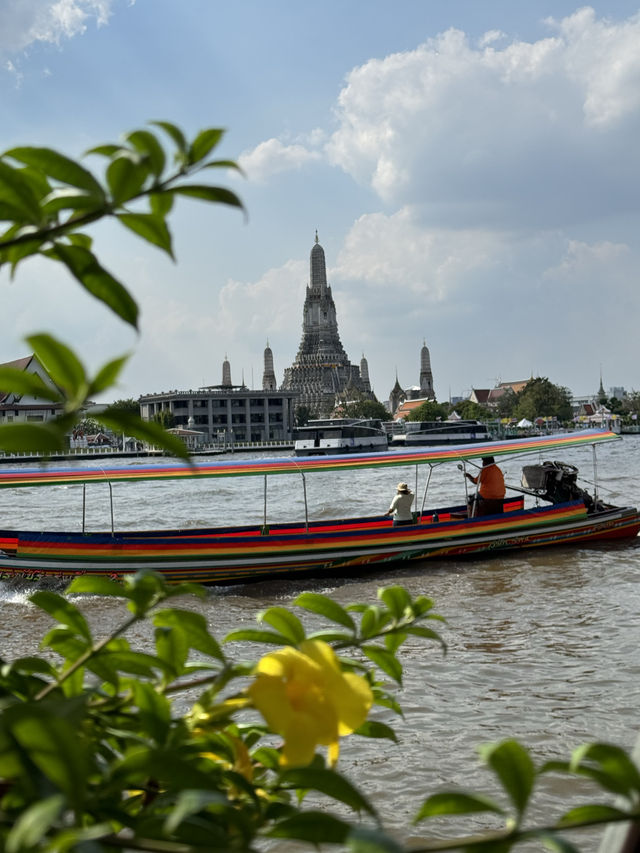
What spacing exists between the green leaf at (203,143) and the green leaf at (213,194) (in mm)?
27

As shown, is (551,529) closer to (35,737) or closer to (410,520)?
(410,520)

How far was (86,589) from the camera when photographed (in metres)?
0.93

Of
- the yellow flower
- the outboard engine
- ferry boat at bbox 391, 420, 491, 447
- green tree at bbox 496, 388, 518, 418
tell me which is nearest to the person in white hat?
the outboard engine

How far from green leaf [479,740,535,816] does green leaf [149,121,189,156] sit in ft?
1.60

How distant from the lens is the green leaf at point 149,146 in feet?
1.92

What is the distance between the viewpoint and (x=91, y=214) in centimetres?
62

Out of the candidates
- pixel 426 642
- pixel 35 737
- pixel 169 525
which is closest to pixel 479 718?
pixel 426 642

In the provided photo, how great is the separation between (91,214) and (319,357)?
149163mm

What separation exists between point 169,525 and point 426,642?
550 inches

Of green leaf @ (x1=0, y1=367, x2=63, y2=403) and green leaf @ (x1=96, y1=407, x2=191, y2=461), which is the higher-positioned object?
green leaf @ (x1=0, y1=367, x2=63, y2=403)

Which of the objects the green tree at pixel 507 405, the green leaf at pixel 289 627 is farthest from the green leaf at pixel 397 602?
the green tree at pixel 507 405

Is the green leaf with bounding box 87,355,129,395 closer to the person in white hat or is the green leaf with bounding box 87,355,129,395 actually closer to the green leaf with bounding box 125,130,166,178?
the green leaf with bounding box 125,130,166,178

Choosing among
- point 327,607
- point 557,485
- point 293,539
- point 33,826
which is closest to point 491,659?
point 293,539

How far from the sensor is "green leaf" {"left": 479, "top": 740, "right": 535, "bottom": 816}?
562mm
